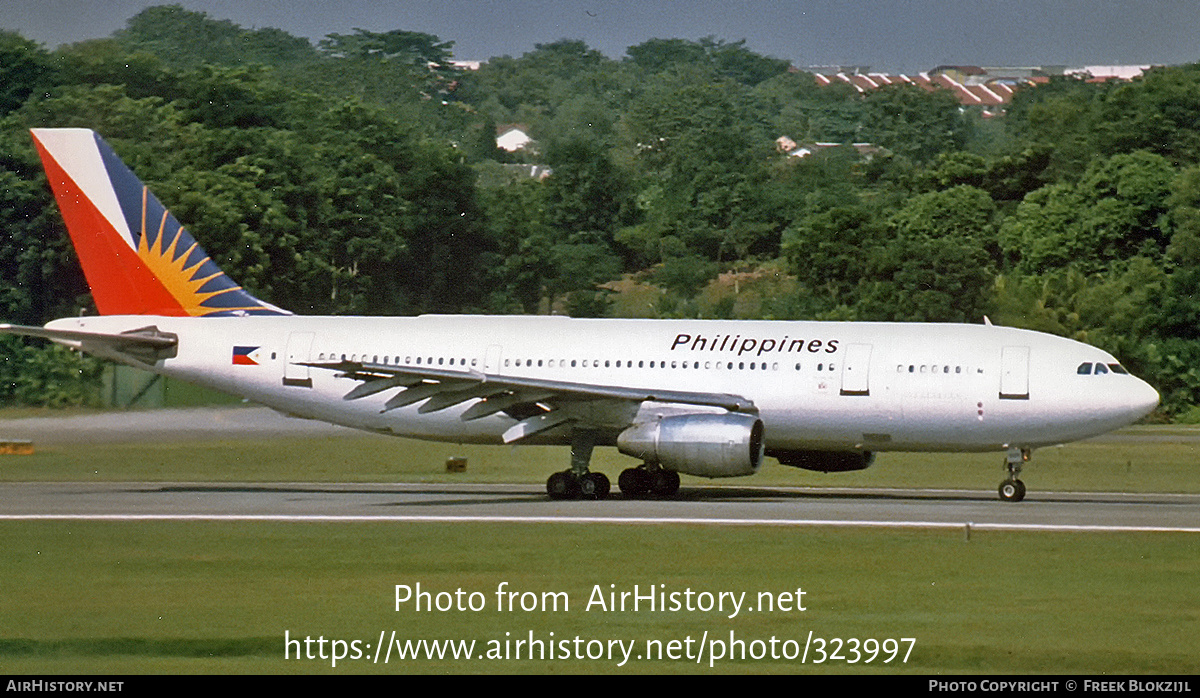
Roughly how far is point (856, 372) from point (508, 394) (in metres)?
6.27

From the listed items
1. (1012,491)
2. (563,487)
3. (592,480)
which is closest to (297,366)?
(563,487)

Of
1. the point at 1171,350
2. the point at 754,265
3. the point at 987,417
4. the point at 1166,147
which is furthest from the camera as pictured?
the point at 754,265

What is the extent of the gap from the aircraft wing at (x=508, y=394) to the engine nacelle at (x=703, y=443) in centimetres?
94

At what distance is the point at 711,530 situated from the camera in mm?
27953

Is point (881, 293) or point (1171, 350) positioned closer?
point (1171, 350)

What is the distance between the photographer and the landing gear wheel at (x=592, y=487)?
1361 inches

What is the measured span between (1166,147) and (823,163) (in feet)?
114

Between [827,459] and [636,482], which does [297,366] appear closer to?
[636,482]

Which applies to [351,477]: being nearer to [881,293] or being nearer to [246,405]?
[246,405]

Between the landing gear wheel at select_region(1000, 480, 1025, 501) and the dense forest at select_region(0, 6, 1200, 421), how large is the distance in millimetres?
23470

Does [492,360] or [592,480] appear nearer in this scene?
[592,480]

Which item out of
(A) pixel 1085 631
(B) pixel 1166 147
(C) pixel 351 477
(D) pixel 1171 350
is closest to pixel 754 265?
(B) pixel 1166 147

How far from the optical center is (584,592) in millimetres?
21406
